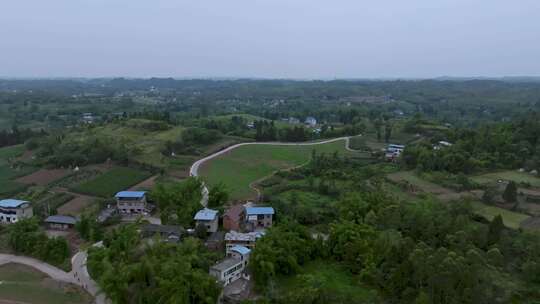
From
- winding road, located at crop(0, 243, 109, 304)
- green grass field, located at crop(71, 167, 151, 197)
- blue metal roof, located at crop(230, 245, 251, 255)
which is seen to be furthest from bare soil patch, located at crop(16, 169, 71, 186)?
blue metal roof, located at crop(230, 245, 251, 255)

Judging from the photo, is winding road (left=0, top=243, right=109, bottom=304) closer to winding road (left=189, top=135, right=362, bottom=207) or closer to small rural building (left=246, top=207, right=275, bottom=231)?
winding road (left=189, top=135, right=362, bottom=207)

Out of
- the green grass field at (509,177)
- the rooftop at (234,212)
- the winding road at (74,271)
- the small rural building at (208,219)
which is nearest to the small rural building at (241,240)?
the small rural building at (208,219)

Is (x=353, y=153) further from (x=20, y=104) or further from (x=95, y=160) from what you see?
(x=20, y=104)

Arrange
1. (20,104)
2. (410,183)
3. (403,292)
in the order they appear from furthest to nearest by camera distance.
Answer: (20,104), (410,183), (403,292)

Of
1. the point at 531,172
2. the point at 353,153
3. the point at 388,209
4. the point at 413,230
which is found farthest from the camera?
the point at 353,153

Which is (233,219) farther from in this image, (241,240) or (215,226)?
(241,240)

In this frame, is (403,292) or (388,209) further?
(388,209)

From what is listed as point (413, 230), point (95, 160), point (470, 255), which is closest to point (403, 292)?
point (470, 255)

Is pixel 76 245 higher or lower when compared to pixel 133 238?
lower
